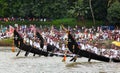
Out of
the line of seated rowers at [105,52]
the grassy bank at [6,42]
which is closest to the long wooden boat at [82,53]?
the line of seated rowers at [105,52]

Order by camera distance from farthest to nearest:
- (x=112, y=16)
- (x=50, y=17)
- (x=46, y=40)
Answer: (x=50, y=17)
(x=112, y=16)
(x=46, y=40)

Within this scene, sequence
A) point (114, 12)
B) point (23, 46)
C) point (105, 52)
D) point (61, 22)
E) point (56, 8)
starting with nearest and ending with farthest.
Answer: point (105, 52), point (23, 46), point (114, 12), point (61, 22), point (56, 8)

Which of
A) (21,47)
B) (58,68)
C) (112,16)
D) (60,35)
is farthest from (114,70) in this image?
(112,16)

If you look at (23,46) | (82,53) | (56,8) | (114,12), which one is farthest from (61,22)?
(82,53)

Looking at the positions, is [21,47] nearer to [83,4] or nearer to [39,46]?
[39,46]

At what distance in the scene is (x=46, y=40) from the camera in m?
66.1

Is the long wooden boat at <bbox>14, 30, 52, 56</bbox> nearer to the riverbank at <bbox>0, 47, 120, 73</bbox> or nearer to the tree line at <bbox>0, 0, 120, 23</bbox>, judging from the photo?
the riverbank at <bbox>0, 47, 120, 73</bbox>

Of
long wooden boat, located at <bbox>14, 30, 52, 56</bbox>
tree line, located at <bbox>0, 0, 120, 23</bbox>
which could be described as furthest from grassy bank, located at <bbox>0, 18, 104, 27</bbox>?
long wooden boat, located at <bbox>14, 30, 52, 56</bbox>

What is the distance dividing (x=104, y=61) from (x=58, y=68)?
261 inches

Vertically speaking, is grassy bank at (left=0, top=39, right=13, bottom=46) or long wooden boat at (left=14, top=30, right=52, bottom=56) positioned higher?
long wooden boat at (left=14, top=30, right=52, bottom=56)

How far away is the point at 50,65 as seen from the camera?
52062mm

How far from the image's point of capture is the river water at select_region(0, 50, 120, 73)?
48.4 meters

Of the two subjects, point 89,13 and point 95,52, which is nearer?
point 95,52

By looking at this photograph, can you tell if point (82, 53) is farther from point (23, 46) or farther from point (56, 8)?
point (56, 8)
